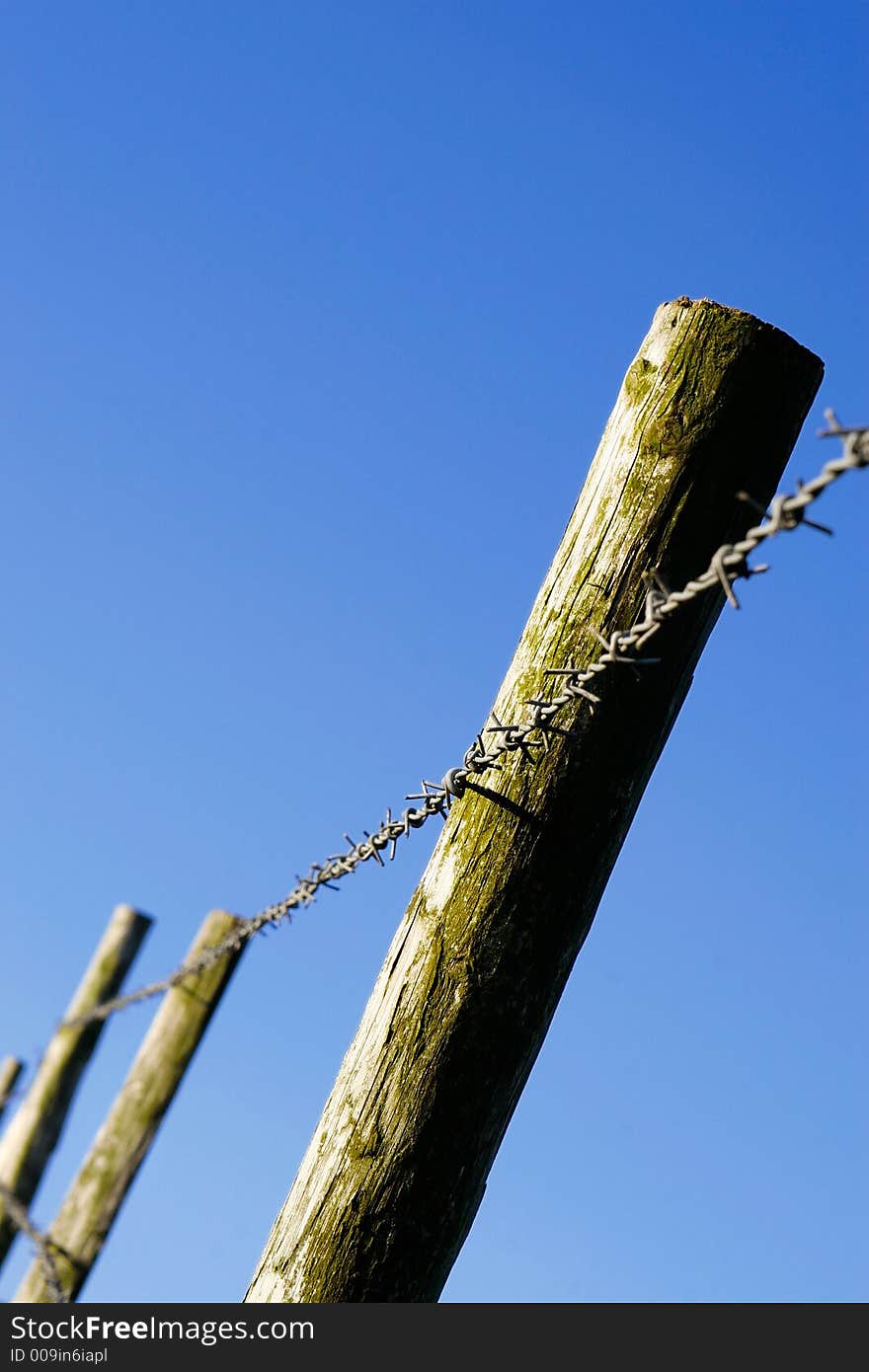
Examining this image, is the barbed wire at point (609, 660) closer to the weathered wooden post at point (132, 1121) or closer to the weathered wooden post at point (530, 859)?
the weathered wooden post at point (530, 859)

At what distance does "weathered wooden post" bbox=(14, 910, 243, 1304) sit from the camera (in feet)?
13.7

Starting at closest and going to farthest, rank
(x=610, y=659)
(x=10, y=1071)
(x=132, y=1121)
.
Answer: (x=610, y=659)
(x=132, y=1121)
(x=10, y=1071)

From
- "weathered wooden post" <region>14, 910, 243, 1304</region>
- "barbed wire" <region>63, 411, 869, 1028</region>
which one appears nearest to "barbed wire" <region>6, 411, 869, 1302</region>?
"barbed wire" <region>63, 411, 869, 1028</region>

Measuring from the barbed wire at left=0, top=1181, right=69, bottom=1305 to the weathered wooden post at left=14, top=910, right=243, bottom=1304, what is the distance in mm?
24

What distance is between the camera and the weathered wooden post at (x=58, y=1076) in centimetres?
455

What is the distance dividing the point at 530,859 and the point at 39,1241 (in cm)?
313

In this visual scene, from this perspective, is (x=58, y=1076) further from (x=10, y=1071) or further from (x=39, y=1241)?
(x=10, y=1071)

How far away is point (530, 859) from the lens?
2008 millimetres

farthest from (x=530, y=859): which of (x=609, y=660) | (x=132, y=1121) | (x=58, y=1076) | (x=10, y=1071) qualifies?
(x=10, y=1071)

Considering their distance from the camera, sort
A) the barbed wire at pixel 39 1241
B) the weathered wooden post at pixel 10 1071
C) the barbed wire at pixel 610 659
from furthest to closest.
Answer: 1. the weathered wooden post at pixel 10 1071
2. the barbed wire at pixel 39 1241
3. the barbed wire at pixel 610 659

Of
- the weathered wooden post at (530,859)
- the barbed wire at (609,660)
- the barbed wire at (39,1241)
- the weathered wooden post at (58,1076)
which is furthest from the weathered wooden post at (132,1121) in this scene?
the weathered wooden post at (530,859)

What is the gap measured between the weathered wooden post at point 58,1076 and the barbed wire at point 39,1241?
0.16 ft

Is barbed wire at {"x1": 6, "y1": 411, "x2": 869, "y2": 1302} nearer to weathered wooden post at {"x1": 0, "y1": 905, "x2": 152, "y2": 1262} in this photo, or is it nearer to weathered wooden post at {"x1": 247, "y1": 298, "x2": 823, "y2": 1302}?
weathered wooden post at {"x1": 247, "y1": 298, "x2": 823, "y2": 1302}

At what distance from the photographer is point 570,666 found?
2068 millimetres
